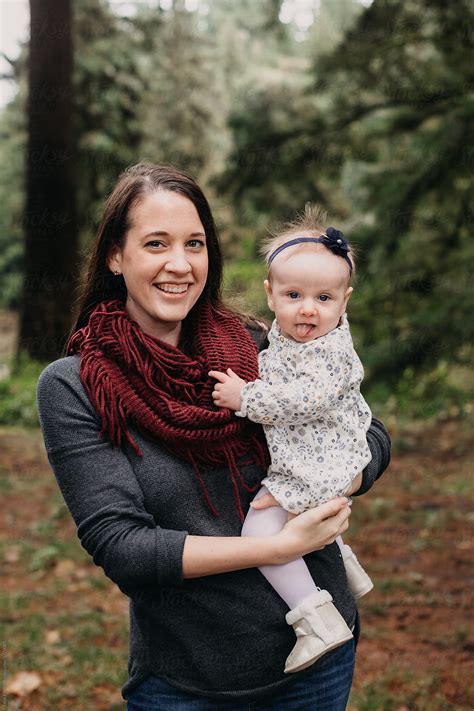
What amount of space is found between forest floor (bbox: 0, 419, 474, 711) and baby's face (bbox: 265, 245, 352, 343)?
7.10ft

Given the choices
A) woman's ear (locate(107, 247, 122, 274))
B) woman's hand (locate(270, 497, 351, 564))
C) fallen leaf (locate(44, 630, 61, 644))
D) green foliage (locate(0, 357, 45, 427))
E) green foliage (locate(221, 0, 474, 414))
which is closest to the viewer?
woman's hand (locate(270, 497, 351, 564))

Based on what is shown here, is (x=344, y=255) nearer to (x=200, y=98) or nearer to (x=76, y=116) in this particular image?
(x=76, y=116)

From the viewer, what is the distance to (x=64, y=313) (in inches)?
376

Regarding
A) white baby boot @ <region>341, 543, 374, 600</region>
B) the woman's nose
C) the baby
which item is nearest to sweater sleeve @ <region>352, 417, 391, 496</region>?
the baby

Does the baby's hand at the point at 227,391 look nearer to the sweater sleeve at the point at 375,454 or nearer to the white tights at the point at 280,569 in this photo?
the white tights at the point at 280,569

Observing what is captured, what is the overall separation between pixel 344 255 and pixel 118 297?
0.60 meters

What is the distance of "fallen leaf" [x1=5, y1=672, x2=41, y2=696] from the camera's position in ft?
11.9

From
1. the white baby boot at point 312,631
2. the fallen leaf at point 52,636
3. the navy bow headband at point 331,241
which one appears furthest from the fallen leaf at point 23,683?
the navy bow headband at point 331,241

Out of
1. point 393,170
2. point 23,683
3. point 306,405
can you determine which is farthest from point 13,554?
point 306,405

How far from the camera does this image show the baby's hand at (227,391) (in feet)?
6.15

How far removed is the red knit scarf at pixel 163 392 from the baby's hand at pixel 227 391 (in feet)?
0.06

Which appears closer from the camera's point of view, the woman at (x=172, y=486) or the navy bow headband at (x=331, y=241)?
the woman at (x=172, y=486)

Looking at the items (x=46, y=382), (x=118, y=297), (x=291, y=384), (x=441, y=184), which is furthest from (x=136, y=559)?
(x=441, y=184)

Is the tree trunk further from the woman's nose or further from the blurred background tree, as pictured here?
the woman's nose
